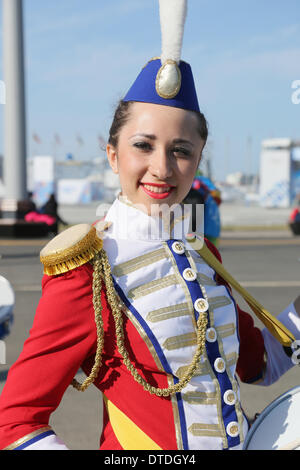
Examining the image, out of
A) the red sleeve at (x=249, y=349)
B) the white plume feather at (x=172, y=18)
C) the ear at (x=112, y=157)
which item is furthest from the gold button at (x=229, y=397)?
the white plume feather at (x=172, y=18)

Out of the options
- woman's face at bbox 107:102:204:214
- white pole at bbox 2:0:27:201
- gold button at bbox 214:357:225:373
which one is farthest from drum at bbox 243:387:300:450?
white pole at bbox 2:0:27:201

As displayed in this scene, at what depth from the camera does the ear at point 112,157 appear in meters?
1.36

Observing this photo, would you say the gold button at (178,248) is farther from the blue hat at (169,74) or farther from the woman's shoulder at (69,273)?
the blue hat at (169,74)

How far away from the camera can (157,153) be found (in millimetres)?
1218

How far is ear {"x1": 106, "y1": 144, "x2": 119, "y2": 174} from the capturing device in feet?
4.47

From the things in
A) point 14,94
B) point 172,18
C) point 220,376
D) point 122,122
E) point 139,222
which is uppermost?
point 14,94

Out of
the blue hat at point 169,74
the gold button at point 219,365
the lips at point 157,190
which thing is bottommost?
the gold button at point 219,365

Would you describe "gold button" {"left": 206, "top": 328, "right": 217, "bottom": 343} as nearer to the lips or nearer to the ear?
the lips

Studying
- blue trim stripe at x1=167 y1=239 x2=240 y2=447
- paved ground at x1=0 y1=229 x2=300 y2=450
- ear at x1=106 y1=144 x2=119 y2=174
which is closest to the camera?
blue trim stripe at x1=167 y1=239 x2=240 y2=447

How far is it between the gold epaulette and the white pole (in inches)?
445

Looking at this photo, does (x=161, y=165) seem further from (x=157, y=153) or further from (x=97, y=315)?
(x=97, y=315)

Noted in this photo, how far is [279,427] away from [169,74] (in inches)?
30.7

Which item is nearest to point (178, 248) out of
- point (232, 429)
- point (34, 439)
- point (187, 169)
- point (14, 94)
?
point (187, 169)

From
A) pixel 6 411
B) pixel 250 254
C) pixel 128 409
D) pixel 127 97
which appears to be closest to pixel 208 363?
pixel 128 409
